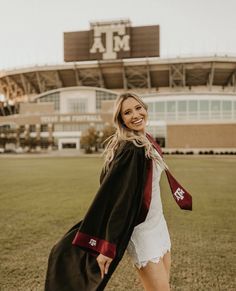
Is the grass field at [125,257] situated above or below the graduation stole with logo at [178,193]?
below

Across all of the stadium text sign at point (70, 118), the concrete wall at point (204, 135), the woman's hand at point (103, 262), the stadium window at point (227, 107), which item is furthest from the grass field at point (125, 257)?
the stadium text sign at point (70, 118)

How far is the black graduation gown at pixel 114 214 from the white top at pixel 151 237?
0.36 feet

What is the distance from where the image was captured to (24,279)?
4766 millimetres

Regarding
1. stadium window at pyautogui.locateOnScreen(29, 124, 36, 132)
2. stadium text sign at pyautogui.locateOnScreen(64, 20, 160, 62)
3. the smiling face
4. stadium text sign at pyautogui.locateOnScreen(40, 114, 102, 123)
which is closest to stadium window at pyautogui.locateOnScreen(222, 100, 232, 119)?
stadium text sign at pyautogui.locateOnScreen(64, 20, 160, 62)

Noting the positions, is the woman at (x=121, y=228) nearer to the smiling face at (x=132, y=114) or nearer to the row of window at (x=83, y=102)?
the smiling face at (x=132, y=114)

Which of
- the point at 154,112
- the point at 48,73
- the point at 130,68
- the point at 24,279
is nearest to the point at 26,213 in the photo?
the point at 24,279

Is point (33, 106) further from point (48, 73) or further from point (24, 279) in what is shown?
point (24, 279)

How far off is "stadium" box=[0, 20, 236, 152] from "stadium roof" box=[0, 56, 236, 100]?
0.63 ft

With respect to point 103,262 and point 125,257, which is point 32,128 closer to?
point 125,257

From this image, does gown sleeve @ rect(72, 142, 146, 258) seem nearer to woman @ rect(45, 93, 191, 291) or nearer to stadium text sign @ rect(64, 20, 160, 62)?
woman @ rect(45, 93, 191, 291)

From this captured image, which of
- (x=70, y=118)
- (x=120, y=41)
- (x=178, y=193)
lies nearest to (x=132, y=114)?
(x=178, y=193)

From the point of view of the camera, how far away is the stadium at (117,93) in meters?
64.8

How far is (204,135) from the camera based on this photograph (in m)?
64.2

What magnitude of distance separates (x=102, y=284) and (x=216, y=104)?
6498 centimetres
